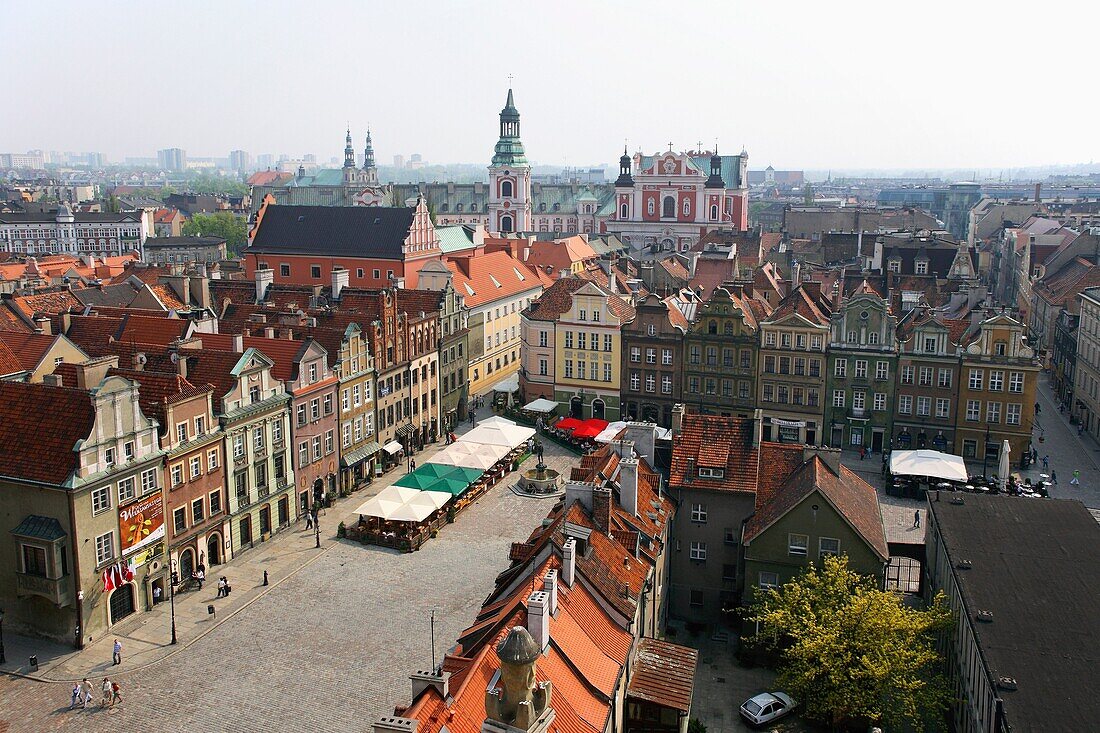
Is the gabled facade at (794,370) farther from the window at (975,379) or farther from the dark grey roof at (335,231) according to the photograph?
the dark grey roof at (335,231)

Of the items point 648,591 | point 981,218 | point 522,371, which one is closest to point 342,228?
point 522,371

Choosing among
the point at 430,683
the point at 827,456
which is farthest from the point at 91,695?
the point at 827,456

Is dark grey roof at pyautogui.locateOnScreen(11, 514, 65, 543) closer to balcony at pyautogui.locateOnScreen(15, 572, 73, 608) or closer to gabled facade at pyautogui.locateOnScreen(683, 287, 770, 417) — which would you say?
balcony at pyautogui.locateOnScreen(15, 572, 73, 608)

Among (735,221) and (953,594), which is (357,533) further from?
(735,221)

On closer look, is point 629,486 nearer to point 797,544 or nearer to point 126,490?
point 797,544

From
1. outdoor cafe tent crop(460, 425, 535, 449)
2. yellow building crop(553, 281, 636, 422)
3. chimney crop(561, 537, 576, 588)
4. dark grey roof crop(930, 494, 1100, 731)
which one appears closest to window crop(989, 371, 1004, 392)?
dark grey roof crop(930, 494, 1100, 731)

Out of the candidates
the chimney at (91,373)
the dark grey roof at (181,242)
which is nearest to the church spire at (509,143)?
the dark grey roof at (181,242)
